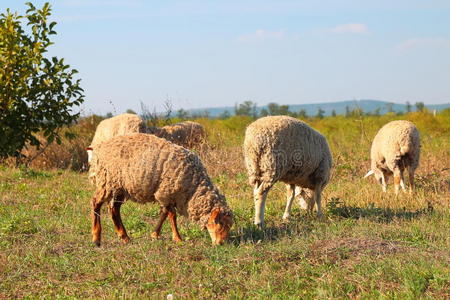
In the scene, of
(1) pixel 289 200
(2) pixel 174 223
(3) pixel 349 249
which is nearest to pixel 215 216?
(2) pixel 174 223

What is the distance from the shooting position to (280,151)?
790 centimetres

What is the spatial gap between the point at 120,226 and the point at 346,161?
8943 mm

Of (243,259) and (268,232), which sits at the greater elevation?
(243,259)

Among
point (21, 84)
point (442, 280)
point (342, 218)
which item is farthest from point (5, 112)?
point (442, 280)

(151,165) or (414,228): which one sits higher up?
(151,165)

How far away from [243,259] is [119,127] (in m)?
8.70

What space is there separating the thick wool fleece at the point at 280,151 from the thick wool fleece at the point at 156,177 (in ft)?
3.67

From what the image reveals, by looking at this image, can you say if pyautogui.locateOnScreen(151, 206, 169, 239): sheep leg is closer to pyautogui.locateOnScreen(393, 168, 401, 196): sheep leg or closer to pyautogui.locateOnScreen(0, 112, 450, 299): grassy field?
pyautogui.locateOnScreen(0, 112, 450, 299): grassy field

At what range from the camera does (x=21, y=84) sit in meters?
12.3

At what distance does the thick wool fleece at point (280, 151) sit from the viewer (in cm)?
784

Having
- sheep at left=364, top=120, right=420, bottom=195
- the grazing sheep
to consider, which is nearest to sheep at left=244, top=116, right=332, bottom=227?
sheep at left=364, top=120, right=420, bottom=195

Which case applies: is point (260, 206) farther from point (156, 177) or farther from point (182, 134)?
point (182, 134)

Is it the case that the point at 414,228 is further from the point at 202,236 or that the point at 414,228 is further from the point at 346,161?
the point at 346,161

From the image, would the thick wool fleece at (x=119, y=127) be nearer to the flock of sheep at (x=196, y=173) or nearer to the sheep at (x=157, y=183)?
the flock of sheep at (x=196, y=173)
